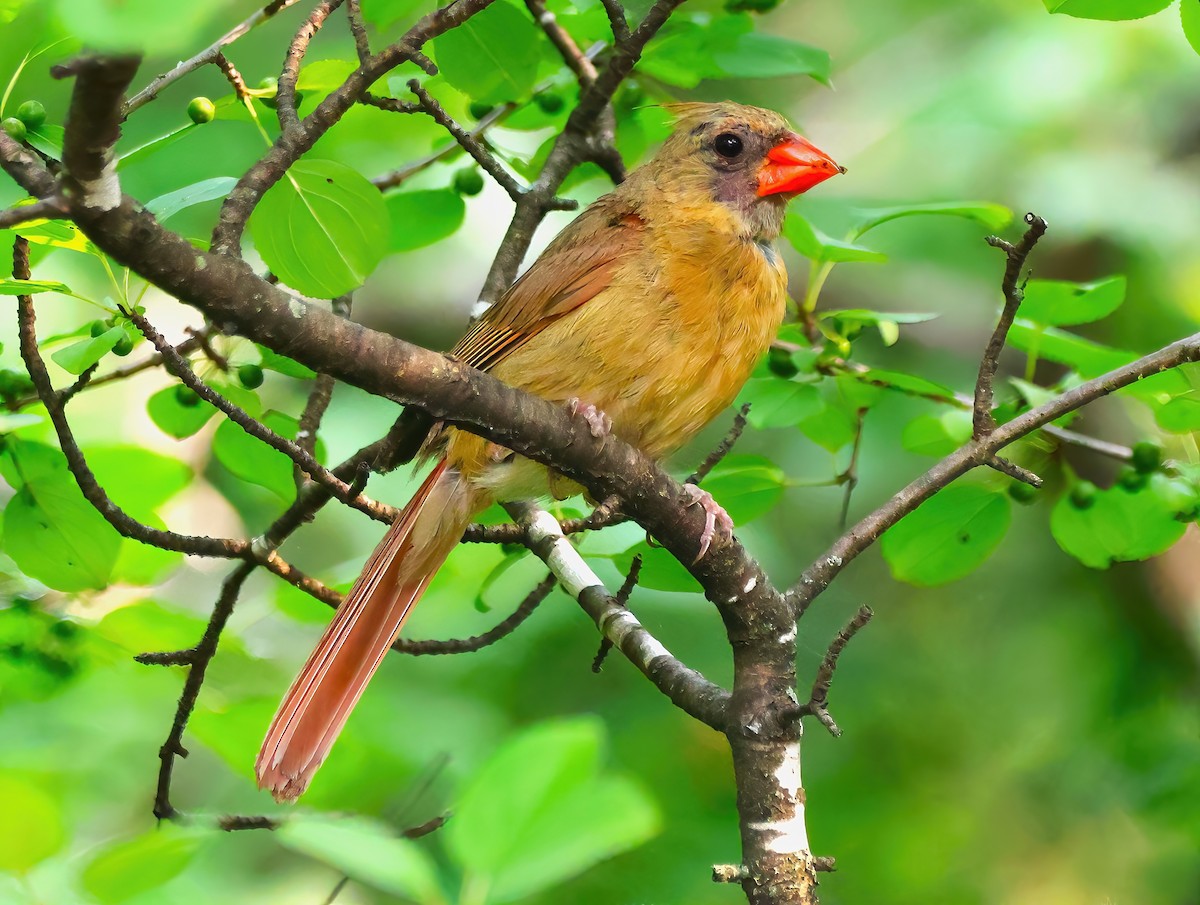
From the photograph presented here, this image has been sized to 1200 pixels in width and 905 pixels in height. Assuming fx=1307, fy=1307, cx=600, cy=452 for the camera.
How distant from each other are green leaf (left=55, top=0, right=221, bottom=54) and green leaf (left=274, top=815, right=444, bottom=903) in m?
0.73

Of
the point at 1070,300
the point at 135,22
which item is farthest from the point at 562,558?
the point at 135,22

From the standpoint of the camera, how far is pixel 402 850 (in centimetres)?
133

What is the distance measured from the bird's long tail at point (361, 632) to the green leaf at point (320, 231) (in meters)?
0.83

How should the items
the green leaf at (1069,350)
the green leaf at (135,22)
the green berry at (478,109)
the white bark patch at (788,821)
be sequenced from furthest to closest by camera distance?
the green berry at (478,109) → the green leaf at (1069,350) → the white bark patch at (788,821) → the green leaf at (135,22)

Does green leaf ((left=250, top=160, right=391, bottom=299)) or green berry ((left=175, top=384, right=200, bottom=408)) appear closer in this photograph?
green leaf ((left=250, top=160, right=391, bottom=299))

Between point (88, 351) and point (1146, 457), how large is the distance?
2.35 metres

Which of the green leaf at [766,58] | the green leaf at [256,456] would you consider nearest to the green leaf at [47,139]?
the green leaf at [256,456]

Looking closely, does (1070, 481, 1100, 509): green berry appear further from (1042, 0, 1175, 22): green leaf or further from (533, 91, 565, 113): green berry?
(533, 91, 565, 113): green berry

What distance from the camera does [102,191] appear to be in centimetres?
152

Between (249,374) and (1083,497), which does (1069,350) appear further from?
(249,374)

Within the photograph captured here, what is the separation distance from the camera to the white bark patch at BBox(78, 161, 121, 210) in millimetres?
1499

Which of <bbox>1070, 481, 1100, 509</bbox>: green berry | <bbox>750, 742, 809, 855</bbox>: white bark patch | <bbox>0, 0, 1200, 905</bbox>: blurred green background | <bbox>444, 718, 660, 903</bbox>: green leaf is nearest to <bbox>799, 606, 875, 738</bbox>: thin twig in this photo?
<bbox>750, 742, 809, 855</bbox>: white bark patch

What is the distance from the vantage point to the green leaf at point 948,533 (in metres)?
3.15

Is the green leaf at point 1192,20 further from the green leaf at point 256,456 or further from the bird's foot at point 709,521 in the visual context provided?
the green leaf at point 256,456
